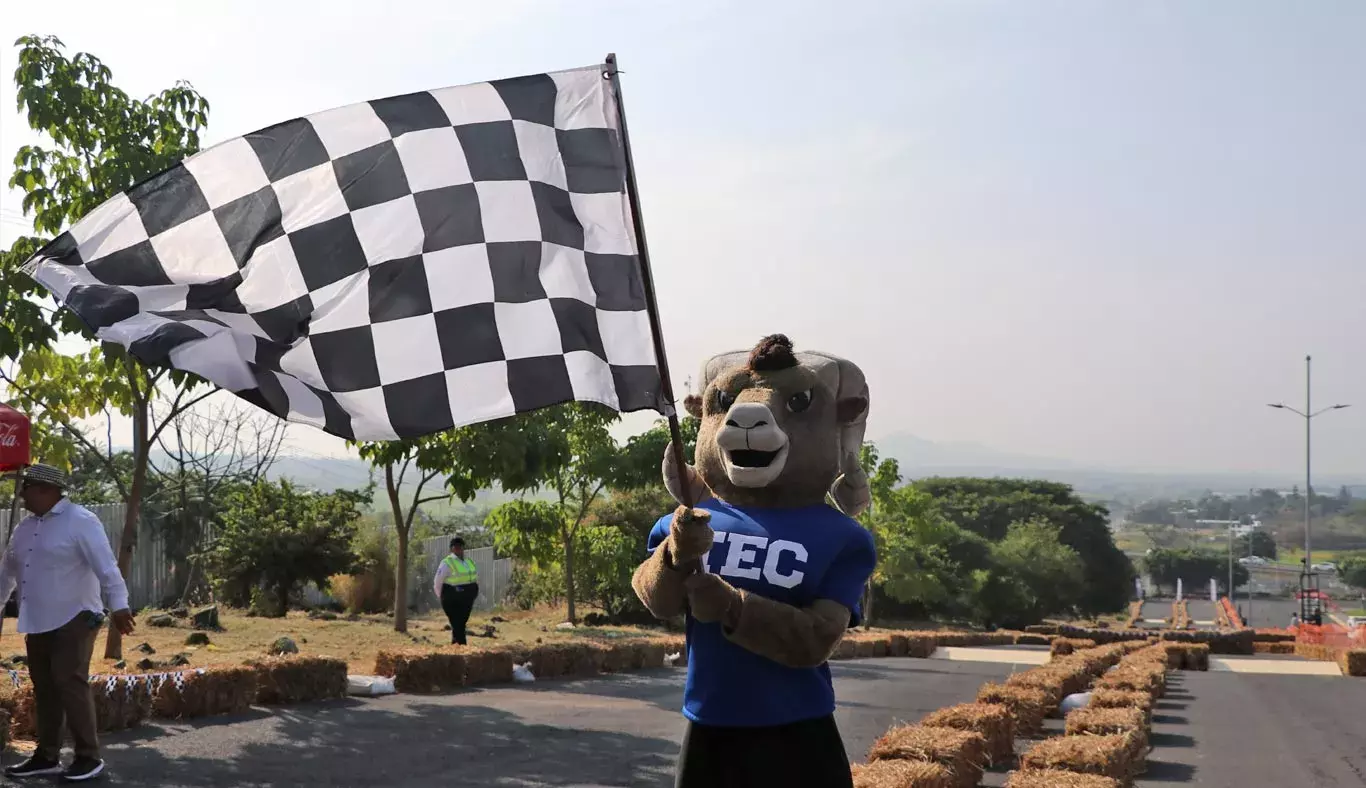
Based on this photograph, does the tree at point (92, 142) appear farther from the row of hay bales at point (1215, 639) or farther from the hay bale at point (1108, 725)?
the row of hay bales at point (1215, 639)

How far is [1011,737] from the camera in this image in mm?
10078

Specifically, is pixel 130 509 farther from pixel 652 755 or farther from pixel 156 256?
pixel 156 256

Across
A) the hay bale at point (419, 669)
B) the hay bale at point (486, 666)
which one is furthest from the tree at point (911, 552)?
the hay bale at point (419, 669)

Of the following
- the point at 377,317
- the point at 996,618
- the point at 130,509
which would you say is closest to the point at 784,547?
the point at 377,317

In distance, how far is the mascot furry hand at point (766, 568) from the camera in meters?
4.22

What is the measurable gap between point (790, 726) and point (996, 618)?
55.9 m

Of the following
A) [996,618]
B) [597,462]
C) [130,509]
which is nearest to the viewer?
[130,509]

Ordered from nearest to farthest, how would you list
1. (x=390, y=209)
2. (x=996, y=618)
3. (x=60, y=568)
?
(x=390, y=209), (x=60, y=568), (x=996, y=618)

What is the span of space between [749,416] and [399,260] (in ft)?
4.56

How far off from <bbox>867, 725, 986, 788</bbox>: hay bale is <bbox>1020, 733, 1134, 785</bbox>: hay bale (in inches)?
14.3

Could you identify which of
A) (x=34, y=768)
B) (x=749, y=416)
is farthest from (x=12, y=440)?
(x=749, y=416)

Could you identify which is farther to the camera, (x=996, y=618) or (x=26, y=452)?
(x=996, y=618)

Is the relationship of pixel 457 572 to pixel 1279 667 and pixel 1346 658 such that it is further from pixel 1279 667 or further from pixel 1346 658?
pixel 1279 667

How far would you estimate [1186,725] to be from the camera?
13.5 meters
